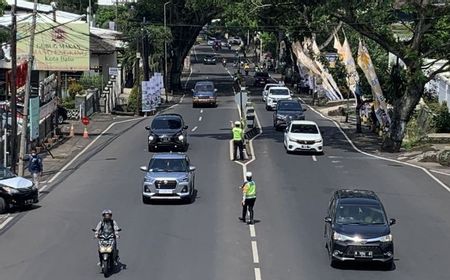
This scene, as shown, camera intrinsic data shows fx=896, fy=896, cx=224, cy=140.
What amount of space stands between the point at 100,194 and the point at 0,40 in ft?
125

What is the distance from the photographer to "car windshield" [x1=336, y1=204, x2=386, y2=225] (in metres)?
22.5

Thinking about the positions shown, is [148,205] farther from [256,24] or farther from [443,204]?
[256,24]

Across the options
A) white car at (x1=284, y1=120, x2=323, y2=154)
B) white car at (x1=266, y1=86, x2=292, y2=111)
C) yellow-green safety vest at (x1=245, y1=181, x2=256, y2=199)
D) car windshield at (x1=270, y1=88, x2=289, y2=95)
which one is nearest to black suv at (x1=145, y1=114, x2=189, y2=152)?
white car at (x1=284, y1=120, x2=323, y2=154)

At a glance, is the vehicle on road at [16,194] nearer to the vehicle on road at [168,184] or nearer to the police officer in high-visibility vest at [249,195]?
the vehicle on road at [168,184]

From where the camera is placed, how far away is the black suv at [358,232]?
2162cm

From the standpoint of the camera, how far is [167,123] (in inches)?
1784

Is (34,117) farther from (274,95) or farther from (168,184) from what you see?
(274,95)

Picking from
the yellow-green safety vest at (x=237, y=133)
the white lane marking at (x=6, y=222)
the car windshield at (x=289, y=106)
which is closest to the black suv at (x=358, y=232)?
the white lane marking at (x=6, y=222)

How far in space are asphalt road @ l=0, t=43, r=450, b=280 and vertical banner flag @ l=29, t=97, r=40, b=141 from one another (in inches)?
120

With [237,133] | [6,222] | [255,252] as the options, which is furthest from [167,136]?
[255,252]

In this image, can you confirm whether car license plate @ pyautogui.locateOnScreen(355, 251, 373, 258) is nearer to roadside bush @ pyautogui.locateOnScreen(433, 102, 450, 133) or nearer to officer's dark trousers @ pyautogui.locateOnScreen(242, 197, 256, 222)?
officer's dark trousers @ pyautogui.locateOnScreen(242, 197, 256, 222)

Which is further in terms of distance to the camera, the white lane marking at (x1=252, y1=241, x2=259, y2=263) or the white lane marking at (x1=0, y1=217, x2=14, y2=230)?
the white lane marking at (x1=0, y1=217, x2=14, y2=230)

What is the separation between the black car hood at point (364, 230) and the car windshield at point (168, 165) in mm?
10063

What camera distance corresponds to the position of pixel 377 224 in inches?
882
